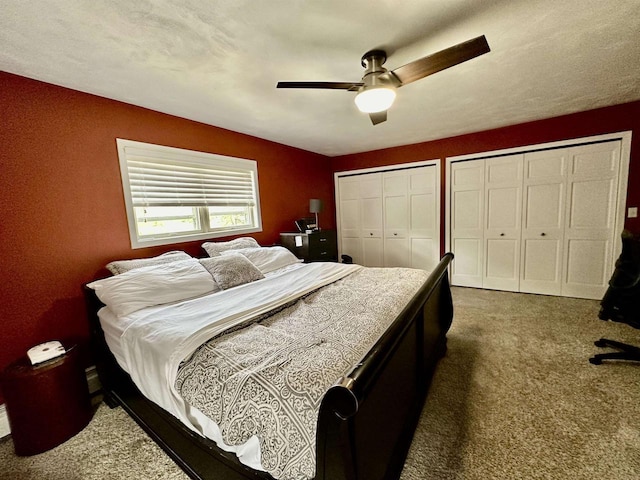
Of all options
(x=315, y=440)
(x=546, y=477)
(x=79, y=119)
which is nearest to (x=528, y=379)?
(x=546, y=477)

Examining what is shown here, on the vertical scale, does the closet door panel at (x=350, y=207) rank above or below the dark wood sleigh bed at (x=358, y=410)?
above

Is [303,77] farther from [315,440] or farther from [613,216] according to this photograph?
[613,216]

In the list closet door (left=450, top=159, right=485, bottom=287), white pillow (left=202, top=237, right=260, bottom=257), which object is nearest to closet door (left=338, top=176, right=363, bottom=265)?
closet door (left=450, top=159, right=485, bottom=287)

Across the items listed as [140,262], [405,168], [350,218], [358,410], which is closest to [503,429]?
[358,410]

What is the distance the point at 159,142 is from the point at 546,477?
3.72 metres

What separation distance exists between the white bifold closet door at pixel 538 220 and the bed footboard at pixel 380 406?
264 cm

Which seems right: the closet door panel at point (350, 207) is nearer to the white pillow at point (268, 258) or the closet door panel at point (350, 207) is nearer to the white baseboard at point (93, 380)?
the white pillow at point (268, 258)

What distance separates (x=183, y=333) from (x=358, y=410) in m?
0.96

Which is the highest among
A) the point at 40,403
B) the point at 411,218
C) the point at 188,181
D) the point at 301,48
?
the point at 301,48

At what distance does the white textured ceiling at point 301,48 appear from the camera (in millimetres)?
1410

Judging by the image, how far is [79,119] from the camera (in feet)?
6.93

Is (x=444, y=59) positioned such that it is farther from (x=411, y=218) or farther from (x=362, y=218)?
(x=362, y=218)

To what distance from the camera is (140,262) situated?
7.44 feet

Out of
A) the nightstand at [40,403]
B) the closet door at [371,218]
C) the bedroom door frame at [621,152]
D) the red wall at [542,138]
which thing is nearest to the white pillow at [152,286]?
the nightstand at [40,403]
